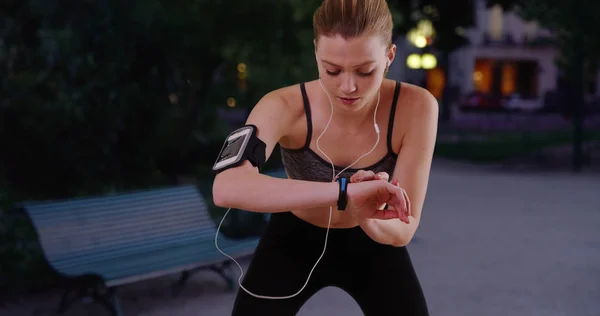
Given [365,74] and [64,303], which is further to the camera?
[64,303]

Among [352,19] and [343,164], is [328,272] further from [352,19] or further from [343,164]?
[352,19]

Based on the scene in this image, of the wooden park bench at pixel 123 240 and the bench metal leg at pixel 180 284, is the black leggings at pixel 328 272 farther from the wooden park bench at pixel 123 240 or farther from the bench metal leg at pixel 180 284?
the bench metal leg at pixel 180 284

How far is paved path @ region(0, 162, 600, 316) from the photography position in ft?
19.6

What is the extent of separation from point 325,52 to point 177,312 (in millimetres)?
4007

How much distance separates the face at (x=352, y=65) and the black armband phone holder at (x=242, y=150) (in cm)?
29

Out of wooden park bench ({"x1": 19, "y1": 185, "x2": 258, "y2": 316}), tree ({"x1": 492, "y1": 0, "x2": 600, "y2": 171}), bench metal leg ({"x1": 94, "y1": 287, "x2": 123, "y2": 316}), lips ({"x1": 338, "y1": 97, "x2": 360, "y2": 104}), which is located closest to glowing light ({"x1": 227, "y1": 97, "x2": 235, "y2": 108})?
wooden park bench ({"x1": 19, "y1": 185, "x2": 258, "y2": 316})

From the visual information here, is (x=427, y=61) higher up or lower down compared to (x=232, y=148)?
lower down

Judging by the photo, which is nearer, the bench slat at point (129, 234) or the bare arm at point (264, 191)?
the bare arm at point (264, 191)

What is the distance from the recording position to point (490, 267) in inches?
286

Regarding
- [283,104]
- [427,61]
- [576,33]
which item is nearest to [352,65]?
[283,104]

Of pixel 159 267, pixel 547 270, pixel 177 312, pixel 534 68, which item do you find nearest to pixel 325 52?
pixel 159 267

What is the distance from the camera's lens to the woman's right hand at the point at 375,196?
7.10ft

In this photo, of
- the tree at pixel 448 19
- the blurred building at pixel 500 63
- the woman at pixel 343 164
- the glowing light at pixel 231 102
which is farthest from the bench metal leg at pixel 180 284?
the blurred building at pixel 500 63

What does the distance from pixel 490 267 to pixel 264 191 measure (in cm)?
544
